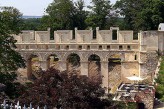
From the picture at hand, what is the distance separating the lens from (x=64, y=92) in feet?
56.4

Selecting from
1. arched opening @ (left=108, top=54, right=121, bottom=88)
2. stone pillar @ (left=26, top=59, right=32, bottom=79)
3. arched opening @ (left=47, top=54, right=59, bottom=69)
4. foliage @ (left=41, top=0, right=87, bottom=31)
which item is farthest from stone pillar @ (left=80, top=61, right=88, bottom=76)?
foliage @ (left=41, top=0, right=87, bottom=31)

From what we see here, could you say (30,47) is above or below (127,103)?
above

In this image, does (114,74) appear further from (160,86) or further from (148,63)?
(160,86)

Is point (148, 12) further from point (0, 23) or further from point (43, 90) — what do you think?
point (43, 90)

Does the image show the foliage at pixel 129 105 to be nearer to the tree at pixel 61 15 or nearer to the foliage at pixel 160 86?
the foliage at pixel 160 86

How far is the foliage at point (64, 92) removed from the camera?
1713 centimetres

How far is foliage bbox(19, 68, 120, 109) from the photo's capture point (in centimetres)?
1713

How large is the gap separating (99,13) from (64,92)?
123 feet

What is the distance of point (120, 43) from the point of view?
133 ft

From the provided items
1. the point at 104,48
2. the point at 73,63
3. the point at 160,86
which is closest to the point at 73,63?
the point at 73,63

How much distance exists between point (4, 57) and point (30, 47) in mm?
18872

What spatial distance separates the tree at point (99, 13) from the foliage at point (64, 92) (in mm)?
33673

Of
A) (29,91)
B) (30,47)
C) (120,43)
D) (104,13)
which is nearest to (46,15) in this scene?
(104,13)

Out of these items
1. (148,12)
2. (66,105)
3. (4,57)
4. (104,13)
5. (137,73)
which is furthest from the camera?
(104,13)
